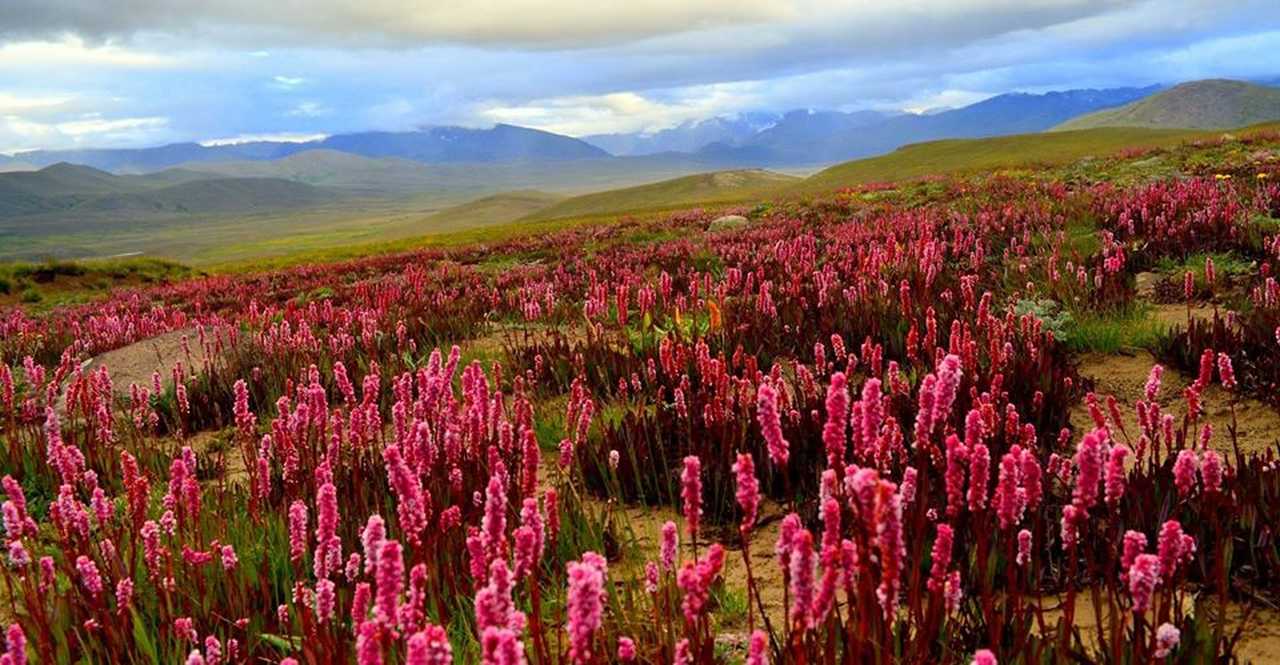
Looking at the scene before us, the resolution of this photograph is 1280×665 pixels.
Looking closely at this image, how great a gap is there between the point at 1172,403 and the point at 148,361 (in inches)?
375

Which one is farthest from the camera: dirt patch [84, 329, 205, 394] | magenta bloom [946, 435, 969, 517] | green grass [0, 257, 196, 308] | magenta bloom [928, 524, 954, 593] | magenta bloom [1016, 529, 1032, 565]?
green grass [0, 257, 196, 308]

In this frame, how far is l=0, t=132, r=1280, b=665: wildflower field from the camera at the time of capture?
6.24 feet

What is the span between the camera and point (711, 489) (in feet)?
13.4

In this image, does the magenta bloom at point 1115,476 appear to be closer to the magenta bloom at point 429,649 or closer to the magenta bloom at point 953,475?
the magenta bloom at point 953,475

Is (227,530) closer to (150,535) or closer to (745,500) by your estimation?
(150,535)

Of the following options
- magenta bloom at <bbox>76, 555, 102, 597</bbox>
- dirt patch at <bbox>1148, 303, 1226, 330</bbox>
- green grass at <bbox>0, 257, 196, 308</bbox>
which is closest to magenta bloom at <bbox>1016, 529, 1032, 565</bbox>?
magenta bloom at <bbox>76, 555, 102, 597</bbox>

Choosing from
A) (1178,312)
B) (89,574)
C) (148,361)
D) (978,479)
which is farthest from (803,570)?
(148,361)

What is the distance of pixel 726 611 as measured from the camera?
313 centimetres

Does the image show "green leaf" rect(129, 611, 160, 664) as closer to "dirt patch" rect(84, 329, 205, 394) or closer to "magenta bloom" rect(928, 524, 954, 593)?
"magenta bloom" rect(928, 524, 954, 593)

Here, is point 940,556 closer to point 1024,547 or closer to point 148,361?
point 1024,547

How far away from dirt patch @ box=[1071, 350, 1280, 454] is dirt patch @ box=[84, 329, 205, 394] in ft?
25.3

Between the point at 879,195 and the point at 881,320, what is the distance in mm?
25790

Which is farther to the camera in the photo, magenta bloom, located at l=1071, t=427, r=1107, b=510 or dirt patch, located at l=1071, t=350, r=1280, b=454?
dirt patch, located at l=1071, t=350, r=1280, b=454

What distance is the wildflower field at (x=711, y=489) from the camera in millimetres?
1903
